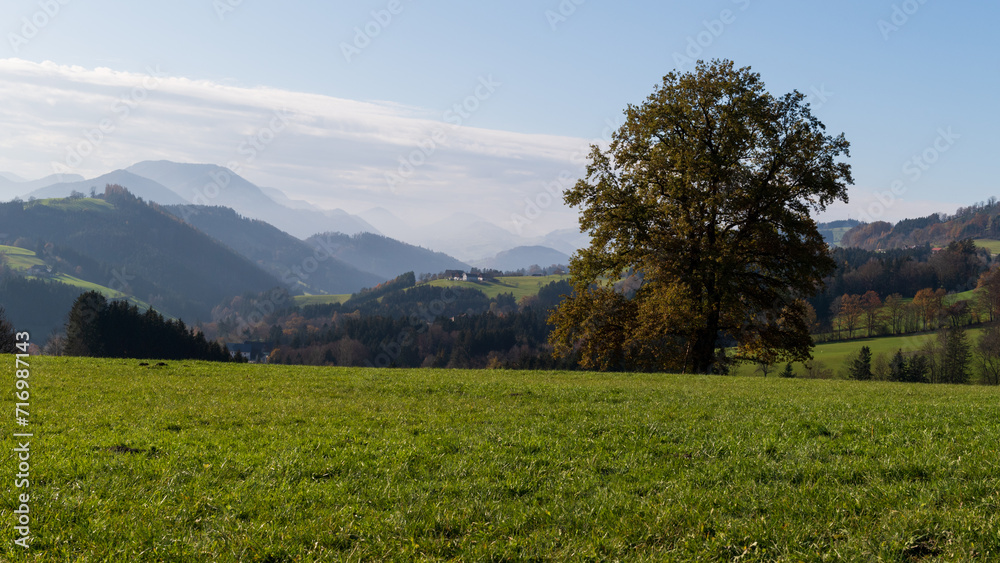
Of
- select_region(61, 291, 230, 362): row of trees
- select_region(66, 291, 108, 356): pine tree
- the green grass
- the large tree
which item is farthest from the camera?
the green grass

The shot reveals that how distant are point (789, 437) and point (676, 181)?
85.3ft

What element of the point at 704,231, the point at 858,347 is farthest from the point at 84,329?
the point at 858,347

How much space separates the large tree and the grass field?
1956cm

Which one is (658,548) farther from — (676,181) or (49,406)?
(676,181)

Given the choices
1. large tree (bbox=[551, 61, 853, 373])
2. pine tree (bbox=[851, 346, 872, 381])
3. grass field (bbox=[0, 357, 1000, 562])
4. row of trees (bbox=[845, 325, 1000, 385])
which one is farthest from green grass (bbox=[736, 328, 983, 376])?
grass field (bbox=[0, 357, 1000, 562])

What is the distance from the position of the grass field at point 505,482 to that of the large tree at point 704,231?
1956 cm

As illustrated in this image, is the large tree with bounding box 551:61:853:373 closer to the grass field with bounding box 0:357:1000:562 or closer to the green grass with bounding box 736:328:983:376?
the grass field with bounding box 0:357:1000:562

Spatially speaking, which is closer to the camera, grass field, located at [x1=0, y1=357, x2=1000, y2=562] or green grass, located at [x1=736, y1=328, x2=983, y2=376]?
grass field, located at [x1=0, y1=357, x2=1000, y2=562]

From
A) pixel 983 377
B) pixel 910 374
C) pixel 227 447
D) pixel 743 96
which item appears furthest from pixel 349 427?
pixel 983 377

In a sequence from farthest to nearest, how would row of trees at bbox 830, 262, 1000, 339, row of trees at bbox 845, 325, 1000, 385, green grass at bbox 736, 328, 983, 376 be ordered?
1. row of trees at bbox 830, 262, 1000, 339
2. green grass at bbox 736, 328, 983, 376
3. row of trees at bbox 845, 325, 1000, 385

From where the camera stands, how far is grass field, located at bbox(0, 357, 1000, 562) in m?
7.02

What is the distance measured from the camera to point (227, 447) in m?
11.1

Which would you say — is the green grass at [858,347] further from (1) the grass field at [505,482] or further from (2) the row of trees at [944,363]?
(1) the grass field at [505,482]

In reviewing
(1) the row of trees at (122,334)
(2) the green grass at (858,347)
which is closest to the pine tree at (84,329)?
(1) the row of trees at (122,334)
